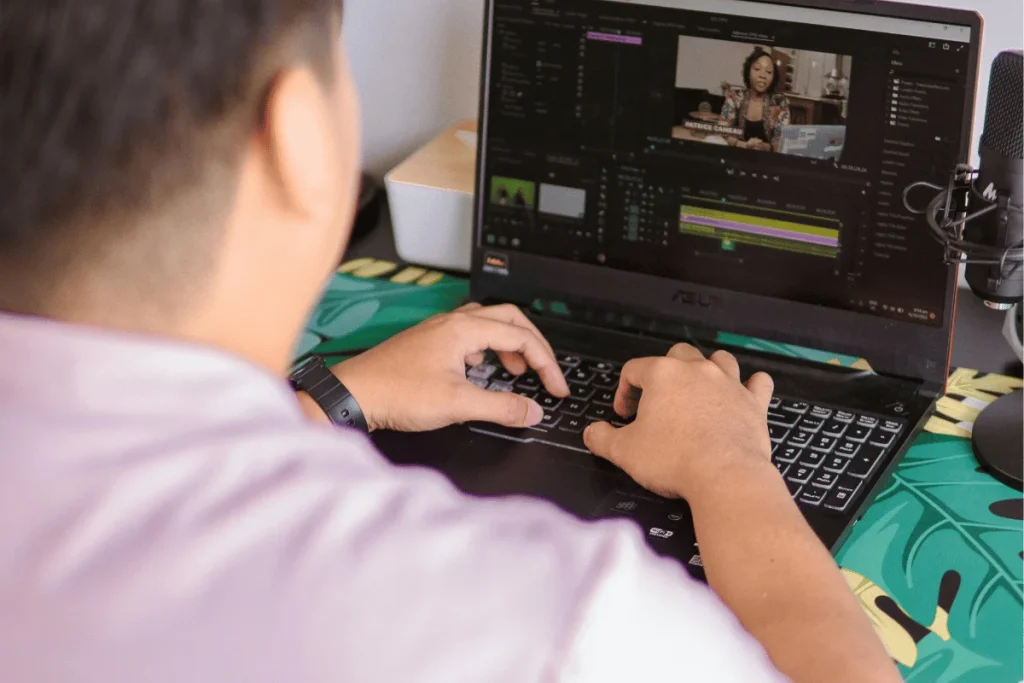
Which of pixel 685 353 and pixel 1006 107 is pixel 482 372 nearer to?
pixel 685 353

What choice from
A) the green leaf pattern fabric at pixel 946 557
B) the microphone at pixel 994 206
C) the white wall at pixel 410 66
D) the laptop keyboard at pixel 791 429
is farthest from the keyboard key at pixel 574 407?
the white wall at pixel 410 66

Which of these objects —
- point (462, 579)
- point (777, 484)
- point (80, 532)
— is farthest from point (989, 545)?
point (80, 532)

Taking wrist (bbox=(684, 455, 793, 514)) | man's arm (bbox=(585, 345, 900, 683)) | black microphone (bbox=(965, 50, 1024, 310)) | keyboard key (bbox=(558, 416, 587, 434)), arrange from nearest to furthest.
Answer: man's arm (bbox=(585, 345, 900, 683)) < wrist (bbox=(684, 455, 793, 514)) < black microphone (bbox=(965, 50, 1024, 310)) < keyboard key (bbox=(558, 416, 587, 434))

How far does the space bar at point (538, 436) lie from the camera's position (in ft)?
3.31

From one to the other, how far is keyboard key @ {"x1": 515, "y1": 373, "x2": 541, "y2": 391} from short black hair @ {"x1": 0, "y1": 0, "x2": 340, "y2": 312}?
645mm

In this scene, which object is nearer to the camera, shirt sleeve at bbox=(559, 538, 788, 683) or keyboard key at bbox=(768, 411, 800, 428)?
shirt sleeve at bbox=(559, 538, 788, 683)

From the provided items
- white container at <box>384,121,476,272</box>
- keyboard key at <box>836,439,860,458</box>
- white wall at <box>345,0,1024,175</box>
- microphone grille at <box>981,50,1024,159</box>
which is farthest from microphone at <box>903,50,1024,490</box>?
white wall at <box>345,0,1024,175</box>

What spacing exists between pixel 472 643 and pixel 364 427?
24.0 inches

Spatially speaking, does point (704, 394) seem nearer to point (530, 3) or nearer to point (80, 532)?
point (530, 3)

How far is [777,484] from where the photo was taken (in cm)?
83

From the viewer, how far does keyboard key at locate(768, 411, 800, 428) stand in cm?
103

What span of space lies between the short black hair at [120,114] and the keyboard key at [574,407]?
0.62 metres

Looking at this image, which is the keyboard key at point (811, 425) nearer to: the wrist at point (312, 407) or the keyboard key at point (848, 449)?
the keyboard key at point (848, 449)

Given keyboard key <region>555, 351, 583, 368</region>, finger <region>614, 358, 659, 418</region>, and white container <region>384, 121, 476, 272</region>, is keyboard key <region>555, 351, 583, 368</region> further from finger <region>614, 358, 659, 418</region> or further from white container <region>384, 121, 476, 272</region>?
white container <region>384, 121, 476, 272</region>
